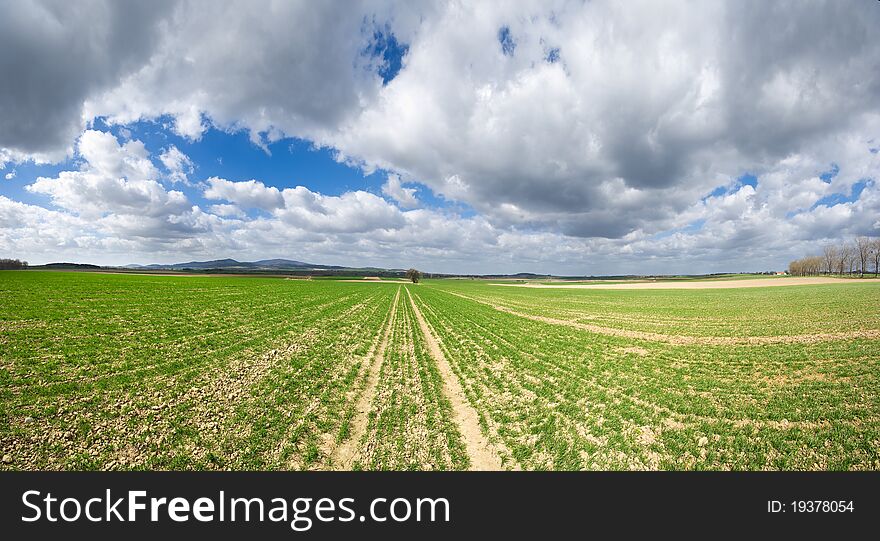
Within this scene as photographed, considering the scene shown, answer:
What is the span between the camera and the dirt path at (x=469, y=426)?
794 centimetres

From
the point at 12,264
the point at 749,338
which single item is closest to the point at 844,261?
the point at 749,338

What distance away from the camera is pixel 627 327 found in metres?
28.5

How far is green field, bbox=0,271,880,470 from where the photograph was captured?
793 cm

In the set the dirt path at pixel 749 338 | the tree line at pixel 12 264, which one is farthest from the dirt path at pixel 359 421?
the tree line at pixel 12 264

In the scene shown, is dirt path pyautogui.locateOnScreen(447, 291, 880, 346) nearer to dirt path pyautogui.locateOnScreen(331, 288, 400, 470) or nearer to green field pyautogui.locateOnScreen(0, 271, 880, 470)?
green field pyautogui.locateOnScreen(0, 271, 880, 470)

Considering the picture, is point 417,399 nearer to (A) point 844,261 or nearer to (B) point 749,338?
(B) point 749,338

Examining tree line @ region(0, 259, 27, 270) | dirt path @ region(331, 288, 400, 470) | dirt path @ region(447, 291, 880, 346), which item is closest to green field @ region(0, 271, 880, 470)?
dirt path @ region(331, 288, 400, 470)

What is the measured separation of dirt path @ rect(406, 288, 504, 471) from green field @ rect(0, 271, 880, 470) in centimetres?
10

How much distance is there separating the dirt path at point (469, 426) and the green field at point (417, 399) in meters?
0.10
